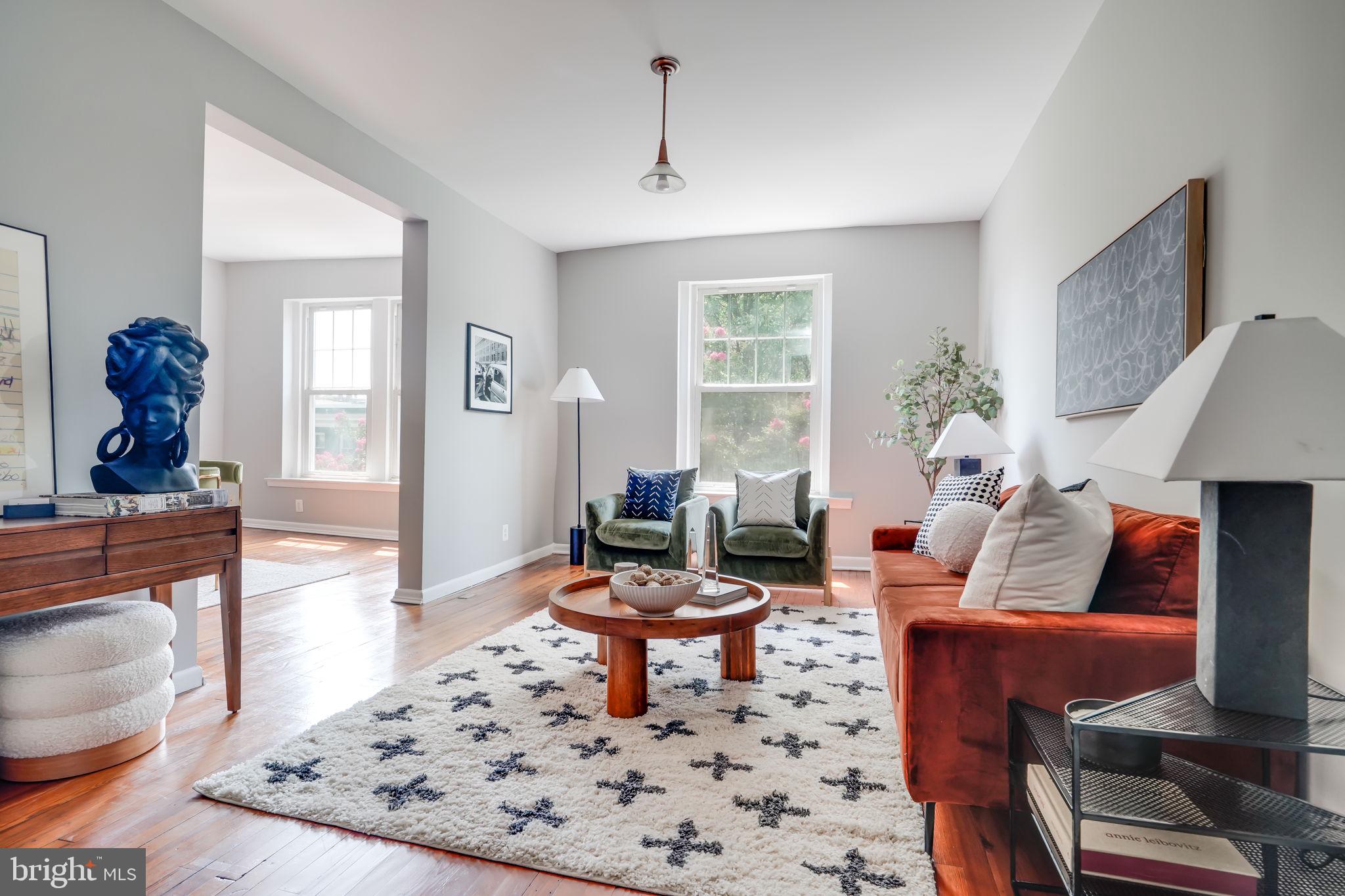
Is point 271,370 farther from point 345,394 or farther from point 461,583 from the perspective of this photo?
point 461,583

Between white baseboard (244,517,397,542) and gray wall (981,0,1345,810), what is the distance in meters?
5.75

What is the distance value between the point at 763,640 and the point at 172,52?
3.54m

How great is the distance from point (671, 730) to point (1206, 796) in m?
1.58

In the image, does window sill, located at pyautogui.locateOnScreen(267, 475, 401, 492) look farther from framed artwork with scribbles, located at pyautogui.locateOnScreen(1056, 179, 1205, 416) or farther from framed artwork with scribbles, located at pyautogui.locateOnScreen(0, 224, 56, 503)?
framed artwork with scribbles, located at pyautogui.locateOnScreen(1056, 179, 1205, 416)

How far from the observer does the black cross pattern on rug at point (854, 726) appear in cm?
243

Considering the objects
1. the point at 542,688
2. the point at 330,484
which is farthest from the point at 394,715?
the point at 330,484

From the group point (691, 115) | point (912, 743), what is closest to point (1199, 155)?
point (912, 743)

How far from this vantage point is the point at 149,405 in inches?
90.5

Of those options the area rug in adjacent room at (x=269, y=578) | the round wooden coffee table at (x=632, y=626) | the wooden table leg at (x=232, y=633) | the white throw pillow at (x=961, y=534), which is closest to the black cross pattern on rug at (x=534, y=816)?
the round wooden coffee table at (x=632, y=626)

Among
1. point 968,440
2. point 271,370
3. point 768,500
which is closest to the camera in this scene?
point 968,440

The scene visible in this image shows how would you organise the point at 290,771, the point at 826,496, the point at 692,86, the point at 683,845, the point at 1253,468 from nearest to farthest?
the point at 1253,468 < the point at 683,845 < the point at 290,771 < the point at 692,86 < the point at 826,496

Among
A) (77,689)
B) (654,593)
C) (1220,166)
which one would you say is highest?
(1220,166)

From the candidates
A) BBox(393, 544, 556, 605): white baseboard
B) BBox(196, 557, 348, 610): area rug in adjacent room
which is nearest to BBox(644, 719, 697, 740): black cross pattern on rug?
BBox(393, 544, 556, 605): white baseboard

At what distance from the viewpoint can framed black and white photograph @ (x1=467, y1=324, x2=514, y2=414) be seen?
187 inches
